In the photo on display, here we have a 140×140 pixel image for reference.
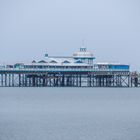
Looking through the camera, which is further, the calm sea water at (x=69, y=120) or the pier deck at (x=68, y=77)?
the pier deck at (x=68, y=77)

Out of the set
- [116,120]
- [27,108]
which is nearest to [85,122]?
[116,120]

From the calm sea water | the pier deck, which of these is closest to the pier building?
the pier deck

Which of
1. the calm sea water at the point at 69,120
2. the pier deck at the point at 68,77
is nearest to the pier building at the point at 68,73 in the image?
the pier deck at the point at 68,77

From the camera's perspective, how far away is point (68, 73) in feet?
570

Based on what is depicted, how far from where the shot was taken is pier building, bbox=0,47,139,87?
6796 inches

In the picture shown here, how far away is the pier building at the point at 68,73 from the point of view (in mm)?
172625

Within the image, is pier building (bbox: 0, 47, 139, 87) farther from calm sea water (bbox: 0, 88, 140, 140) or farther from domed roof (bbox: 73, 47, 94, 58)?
calm sea water (bbox: 0, 88, 140, 140)

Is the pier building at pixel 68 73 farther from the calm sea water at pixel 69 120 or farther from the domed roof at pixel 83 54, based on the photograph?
the calm sea water at pixel 69 120

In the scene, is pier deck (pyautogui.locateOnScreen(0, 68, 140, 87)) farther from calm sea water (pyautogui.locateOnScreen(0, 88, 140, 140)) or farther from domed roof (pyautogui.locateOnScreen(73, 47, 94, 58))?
calm sea water (pyautogui.locateOnScreen(0, 88, 140, 140))

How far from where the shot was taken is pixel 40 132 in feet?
250

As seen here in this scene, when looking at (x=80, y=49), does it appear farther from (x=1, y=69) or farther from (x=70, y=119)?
(x=70, y=119)

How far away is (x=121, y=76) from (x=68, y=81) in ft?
33.3

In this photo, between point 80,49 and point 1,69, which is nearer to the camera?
point 1,69

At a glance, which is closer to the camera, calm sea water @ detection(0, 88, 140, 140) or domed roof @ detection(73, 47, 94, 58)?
calm sea water @ detection(0, 88, 140, 140)
